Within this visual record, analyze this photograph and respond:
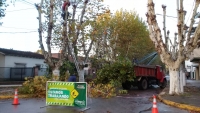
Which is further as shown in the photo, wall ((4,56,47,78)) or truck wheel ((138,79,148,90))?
wall ((4,56,47,78))


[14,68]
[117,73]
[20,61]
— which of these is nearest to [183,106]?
[117,73]

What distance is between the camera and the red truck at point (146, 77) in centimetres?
2214

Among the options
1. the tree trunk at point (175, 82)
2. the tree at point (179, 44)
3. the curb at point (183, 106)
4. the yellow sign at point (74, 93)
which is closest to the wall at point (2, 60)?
the tree at point (179, 44)

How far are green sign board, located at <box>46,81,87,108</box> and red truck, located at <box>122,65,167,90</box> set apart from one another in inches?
454

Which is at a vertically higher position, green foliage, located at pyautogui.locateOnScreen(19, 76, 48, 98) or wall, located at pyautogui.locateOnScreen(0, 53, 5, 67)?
wall, located at pyautogui.locateOnScreen(0, 53, 5, 67)

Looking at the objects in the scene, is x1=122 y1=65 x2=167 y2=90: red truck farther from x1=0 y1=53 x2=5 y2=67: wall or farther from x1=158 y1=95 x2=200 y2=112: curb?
x1=0 y1=53 x2=5 y2=67: wall

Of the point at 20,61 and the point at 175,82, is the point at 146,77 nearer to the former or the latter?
the point at 175,82

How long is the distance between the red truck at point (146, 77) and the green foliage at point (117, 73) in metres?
0.82

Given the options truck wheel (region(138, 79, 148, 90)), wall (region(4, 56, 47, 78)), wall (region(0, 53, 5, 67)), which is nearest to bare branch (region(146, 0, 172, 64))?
truck wheel (region(138, 79, 148, 90))

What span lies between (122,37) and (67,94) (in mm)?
22529

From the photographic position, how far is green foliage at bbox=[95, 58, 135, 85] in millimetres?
20828

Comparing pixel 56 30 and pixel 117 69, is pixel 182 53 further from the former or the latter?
pixel 56 30

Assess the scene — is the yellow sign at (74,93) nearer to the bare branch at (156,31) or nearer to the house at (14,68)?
the bare branch at (156,31)

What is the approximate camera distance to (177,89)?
14.8 meters
